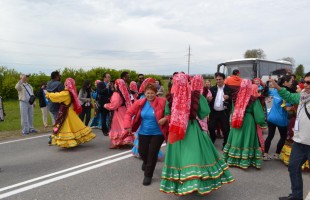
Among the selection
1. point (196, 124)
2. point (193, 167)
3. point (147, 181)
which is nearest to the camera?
point (193, 167)

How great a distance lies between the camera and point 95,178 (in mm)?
5277

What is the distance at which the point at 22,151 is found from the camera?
7.54m

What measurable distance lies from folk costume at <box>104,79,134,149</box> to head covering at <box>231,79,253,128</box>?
289 cm

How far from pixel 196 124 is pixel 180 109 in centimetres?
35

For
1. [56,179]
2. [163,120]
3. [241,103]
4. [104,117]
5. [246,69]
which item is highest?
[246,69]

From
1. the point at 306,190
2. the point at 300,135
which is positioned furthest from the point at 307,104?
the point at 306,190

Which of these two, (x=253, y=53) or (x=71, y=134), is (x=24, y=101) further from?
(x=253, y=53)

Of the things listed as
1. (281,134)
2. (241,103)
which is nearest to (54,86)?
(241,103)

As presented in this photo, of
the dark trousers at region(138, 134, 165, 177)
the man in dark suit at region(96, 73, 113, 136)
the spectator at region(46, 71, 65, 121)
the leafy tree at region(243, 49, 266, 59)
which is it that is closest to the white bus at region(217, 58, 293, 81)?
the man in dark suit at region(96, 73, 113, 136)

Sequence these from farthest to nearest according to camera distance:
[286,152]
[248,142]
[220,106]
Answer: [220,106] → [286,152] → [248,142]

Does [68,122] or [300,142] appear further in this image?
[68,122]

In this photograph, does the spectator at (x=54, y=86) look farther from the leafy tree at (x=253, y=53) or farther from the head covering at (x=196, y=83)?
the leafy tree at (x=253, y=53)

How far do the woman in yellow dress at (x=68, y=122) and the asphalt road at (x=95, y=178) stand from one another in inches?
10.8

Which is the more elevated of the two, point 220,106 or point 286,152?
point 220,106
